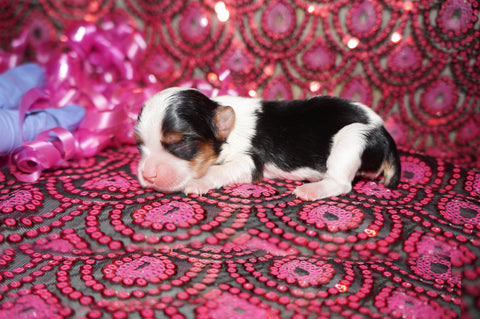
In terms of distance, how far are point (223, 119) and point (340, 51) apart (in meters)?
0.88

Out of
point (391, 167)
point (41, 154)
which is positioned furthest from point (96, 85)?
point (391, 167)

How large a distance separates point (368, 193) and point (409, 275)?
1.53ft

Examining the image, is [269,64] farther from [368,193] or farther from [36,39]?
[36,39]

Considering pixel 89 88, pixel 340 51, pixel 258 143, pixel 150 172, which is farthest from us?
pixel 89 88

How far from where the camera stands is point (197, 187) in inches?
60.3

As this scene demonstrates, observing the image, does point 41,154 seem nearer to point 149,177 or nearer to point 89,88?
point 149,177

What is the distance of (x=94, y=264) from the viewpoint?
1.16m

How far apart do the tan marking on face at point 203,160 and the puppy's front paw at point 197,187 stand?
0.03m

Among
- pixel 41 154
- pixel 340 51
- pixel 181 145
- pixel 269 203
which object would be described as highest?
pixel 340 51

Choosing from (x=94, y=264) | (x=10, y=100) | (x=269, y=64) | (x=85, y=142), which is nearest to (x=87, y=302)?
(x=94, y=264)

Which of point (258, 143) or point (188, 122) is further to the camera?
point (258, 143)

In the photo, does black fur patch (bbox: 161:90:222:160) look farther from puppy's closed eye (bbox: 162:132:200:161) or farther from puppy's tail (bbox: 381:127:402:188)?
puppy's tail (bbox: 381:127:402:188)

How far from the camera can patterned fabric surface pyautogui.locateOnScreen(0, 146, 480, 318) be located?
100 centimetres

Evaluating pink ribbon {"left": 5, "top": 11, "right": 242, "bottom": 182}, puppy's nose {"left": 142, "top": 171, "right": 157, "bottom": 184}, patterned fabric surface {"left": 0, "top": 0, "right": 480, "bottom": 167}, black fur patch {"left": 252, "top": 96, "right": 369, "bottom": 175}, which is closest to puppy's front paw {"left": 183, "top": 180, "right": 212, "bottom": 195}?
puppy's nose {"left": 142, "top": 171, "right": 157, "bottom": 184}
